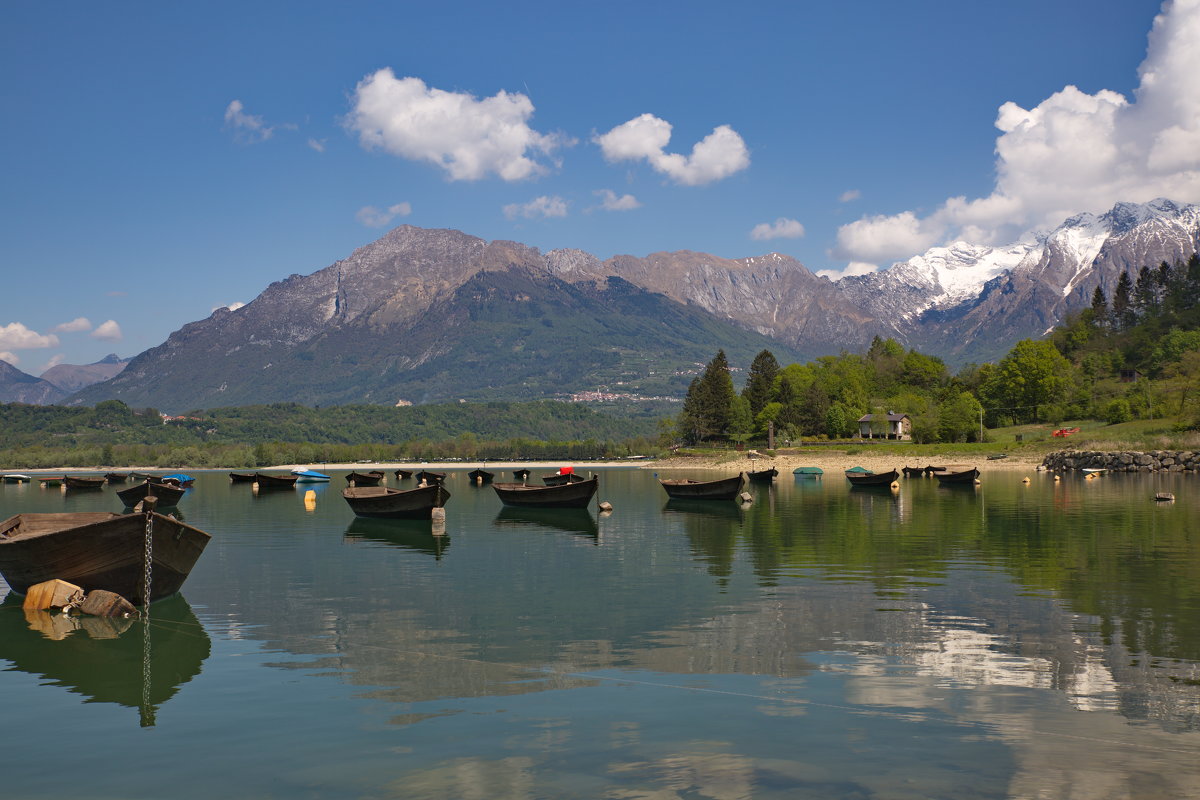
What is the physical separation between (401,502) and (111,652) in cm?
4149

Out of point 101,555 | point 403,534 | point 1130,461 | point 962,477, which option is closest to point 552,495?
point 403,534

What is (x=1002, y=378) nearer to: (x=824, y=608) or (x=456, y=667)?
(x=824, y=608)

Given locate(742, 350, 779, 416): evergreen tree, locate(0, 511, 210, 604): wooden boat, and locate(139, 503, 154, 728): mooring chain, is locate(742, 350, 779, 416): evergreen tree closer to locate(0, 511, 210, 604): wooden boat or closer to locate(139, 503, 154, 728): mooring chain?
locate(0, 511, 210, 604): wooden boat

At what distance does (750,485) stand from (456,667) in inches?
3695

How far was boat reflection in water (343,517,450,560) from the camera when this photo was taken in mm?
46344

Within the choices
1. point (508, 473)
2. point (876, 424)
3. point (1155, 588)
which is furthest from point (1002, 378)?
point (1155, 588)

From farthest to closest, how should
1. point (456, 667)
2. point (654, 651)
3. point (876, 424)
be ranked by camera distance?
point (876, 424)
point (654, 651)
point (456, 667)

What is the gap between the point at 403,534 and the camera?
53469 millimetres

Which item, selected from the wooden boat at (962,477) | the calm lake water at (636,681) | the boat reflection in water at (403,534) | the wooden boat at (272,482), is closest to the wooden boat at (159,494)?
the boat reflection in water at (403,534)

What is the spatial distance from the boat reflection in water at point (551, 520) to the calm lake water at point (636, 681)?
1646cm

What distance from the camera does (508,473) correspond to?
6811 inches

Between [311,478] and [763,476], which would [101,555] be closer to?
[763,476]

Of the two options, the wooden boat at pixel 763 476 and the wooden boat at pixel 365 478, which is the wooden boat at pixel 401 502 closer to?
the wooden boat at pixel 365 478

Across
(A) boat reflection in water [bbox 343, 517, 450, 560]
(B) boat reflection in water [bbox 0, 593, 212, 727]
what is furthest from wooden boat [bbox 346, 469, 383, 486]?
(B) boat reflection in water [bbox 0, 593, 212, 727]
